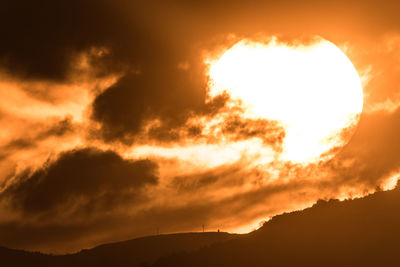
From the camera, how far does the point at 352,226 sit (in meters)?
136

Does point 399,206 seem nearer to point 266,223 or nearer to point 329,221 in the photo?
point 329,221

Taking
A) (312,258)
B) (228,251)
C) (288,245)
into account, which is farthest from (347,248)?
(228,251)

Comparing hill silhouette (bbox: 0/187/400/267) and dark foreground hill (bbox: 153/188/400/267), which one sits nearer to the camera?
dark foreground hill (bbox: 153/188/400/267)

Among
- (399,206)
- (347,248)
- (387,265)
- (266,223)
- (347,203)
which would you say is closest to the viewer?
(387,265)

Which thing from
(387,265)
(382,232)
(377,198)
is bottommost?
(387,265)

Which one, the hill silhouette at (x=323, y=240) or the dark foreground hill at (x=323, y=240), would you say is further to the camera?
the hill silhouette at (x=323, y=240)

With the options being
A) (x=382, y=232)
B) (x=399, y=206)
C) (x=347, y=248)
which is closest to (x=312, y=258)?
(x=347, y=248)

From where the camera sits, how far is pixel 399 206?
13838 centimetres

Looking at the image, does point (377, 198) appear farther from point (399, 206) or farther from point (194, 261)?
point (194, 261)

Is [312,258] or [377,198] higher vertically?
[377,198]

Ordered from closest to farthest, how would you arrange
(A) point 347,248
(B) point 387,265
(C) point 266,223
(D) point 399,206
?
(B) point 387,265
(A) point 347,248
(D) point 399,206
(C) point 266,223

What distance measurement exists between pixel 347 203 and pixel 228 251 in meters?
31.8

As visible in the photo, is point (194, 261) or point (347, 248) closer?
point (347, 248)

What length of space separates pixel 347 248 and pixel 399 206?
1915cm
